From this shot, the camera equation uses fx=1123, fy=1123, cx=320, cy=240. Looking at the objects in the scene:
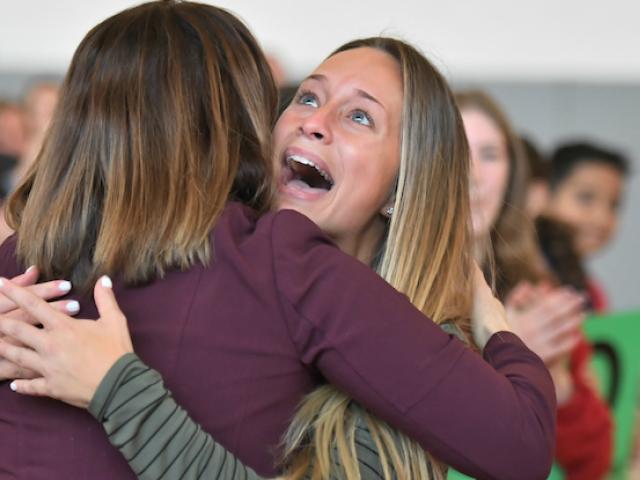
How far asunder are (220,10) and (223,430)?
0.57 metres

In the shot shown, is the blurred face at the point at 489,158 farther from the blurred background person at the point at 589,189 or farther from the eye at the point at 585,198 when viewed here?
the eye at the point at 585,198

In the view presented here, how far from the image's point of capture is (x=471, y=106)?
3.14m

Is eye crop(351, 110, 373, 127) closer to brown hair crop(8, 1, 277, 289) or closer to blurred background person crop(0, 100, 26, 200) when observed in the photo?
brown hair crop(8, 1, 277, 289)

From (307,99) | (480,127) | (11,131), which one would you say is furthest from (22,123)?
(307,99)

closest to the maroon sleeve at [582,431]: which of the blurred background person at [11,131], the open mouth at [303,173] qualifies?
the open mouth at [303,173]

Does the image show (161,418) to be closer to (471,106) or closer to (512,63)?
(471,106)

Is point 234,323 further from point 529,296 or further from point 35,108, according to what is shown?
point 35,108

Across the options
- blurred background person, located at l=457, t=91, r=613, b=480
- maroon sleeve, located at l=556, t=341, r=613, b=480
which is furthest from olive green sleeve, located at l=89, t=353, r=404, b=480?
maroon sleeve, located at l=556, t=341, r=613, b=480

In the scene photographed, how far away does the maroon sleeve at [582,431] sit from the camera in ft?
8.85

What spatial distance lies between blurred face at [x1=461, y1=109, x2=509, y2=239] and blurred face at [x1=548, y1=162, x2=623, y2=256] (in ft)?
4.91

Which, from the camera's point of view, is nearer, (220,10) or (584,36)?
(220,10)

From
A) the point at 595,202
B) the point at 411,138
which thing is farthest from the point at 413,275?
the point at 595,202

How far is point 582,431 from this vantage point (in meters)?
2.72

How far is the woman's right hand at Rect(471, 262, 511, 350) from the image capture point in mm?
1594
